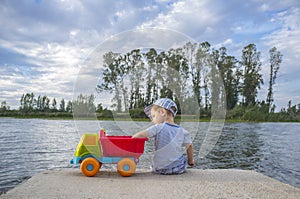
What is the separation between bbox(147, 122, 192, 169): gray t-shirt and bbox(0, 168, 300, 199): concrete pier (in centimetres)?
20

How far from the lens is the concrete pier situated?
9.87 ft

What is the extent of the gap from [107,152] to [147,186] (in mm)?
792

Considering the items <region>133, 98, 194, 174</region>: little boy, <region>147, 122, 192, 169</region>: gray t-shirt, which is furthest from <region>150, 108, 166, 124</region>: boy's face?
<region>147, 122, 192, 169</region>: gray t-shirt

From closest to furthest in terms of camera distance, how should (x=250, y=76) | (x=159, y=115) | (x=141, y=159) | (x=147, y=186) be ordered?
(x=147, y=186)
(x=159, y=115)
(x=141, y=159)
(x=250, y=76)

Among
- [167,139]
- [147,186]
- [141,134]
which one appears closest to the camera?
[147,186]

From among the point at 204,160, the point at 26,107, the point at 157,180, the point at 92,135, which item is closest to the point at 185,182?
the point at 157,180

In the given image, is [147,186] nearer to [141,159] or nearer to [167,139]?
[167,139]

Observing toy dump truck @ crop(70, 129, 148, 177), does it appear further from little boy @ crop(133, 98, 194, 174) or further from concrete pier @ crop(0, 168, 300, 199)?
little boy @ crop(133, 98, 194, 174)

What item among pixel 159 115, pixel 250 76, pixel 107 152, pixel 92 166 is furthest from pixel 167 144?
pixel 250 76

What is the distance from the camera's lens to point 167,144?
398cm

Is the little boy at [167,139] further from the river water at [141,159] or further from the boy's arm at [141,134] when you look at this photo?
the river water at [141,159]

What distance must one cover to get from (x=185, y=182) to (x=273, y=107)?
1439 inches

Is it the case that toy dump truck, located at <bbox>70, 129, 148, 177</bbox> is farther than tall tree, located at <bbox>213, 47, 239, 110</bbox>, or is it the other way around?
tall tree, located at <bbox>213, 47, 239, 110</bbox>

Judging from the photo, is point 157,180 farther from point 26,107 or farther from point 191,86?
point 26,107
